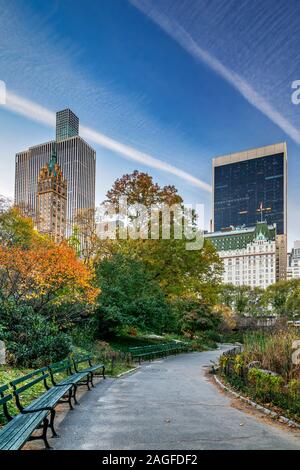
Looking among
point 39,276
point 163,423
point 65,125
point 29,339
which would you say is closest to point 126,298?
point 39,276

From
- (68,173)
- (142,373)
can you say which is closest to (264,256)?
(68,173)

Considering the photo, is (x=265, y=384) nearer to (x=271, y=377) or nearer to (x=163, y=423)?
(x=271, y=377)

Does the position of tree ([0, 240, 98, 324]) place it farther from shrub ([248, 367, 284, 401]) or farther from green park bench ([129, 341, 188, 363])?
shrub ([248, 367, 284, 401])

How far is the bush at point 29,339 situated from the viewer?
1228cm

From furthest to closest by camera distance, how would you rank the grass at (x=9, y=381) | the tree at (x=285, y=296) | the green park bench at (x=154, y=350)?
the tree at (x=285, y=296)
the green park bench at (x=154, y=350)
the grass at (x=9, y=381)

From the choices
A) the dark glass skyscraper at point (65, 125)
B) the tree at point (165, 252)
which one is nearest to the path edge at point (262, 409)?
the tree at point (165, 252)

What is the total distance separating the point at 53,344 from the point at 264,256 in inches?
6243

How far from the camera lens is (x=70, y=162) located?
113 m

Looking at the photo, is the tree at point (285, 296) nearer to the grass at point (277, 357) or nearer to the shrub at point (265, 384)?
the grass at point (277, 357)

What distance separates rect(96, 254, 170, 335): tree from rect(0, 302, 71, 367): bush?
18.9 feet

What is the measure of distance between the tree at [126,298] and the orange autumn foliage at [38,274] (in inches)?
121

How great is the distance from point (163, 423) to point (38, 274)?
9.84 meters

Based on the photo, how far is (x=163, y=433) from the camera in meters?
6.50
